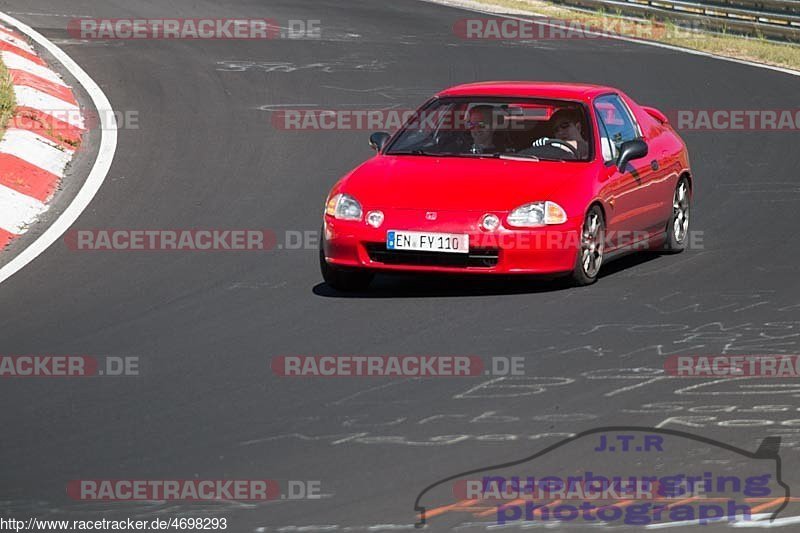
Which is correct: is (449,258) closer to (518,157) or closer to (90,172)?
(518,157)

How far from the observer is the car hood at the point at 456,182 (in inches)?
405

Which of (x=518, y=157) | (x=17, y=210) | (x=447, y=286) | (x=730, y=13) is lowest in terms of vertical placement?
(x=447, y=286)

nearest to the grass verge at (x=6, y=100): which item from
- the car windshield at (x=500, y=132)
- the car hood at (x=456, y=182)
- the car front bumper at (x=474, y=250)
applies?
the car windshield at (x=500, y=132)

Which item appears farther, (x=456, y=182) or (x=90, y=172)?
(x=90, y=172)

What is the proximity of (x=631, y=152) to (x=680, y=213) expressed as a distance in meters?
1.34

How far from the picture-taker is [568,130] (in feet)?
37.1

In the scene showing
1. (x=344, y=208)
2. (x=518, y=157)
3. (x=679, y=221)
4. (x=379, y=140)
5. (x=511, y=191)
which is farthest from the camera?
(x=679, y=221)

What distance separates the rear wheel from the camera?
34.2 ft

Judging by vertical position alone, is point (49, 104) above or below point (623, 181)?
above

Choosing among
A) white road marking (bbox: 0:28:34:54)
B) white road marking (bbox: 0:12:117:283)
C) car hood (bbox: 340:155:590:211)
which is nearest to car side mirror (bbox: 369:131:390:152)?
car hood (bbox: 340:155:590:211)

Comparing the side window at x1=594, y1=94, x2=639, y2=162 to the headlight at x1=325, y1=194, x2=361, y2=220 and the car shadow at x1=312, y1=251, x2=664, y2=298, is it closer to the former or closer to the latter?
the car shadow at x1=312, y1=251, x2=664, y2=298

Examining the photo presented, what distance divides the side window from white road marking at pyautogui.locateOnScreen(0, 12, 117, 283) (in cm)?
406

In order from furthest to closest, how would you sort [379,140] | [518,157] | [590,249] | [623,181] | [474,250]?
[379,140] → [623,181] → [518,157] → [590,249] → [474,250]

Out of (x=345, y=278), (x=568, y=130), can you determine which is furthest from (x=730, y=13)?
(x=345, y=278)
